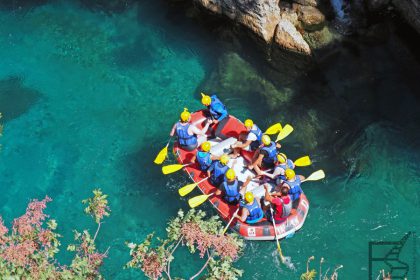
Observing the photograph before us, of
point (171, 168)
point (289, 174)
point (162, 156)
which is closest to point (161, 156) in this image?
point (162, 156)

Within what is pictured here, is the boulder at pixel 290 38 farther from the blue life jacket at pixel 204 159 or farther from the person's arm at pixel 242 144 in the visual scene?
the blue life jacket at pixel 204 159

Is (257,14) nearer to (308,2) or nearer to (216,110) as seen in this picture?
(308,2)

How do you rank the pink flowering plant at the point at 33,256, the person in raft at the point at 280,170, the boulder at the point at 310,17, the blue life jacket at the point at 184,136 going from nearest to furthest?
the pink flowering plant at the point at 33,256 → the person in raft at the point at 280,170 → the blue life jacket at the point at 184,136 → the boulder at the point at 310,17

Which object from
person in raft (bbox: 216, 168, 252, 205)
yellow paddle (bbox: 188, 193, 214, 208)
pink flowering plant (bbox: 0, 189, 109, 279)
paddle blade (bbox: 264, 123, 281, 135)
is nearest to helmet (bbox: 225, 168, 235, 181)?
person in raft (bbox: 216, 168, 252, 205)

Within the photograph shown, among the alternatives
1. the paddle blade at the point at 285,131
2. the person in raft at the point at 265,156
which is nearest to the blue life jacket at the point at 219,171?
the person in raft at the point at 265,156

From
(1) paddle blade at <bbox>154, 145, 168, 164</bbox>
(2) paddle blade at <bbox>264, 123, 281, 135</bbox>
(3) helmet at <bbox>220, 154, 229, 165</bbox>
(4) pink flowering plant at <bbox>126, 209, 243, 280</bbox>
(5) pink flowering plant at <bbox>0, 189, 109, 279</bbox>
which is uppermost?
(4) pink flowering plant at <bbox>126, 209, 243, 280</bbox>

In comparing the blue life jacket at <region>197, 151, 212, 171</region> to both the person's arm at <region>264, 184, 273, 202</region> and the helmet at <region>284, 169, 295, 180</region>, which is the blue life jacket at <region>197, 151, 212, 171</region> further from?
the helmet at <region>284, 169, 295, 180</region>
